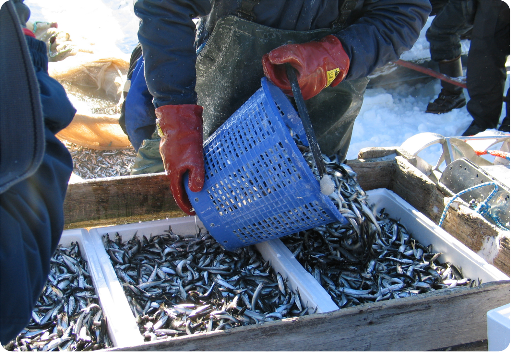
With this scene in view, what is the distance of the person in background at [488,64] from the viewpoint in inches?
206

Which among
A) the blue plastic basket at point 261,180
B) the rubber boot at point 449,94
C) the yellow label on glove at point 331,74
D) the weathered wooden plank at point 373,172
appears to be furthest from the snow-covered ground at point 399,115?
the blue plastic basket at point 261,180

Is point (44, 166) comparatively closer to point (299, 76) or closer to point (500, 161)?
point (299, 76)

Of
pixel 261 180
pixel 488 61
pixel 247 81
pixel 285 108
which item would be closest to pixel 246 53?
pixel 247 81

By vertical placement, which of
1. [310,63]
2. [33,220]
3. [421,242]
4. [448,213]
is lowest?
[421,242]

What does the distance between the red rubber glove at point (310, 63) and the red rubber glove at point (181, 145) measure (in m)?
0.48

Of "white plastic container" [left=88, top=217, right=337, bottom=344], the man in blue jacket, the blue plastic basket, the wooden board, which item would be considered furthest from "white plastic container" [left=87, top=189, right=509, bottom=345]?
the man in blue jacket

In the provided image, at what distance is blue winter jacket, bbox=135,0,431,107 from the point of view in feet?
7.25

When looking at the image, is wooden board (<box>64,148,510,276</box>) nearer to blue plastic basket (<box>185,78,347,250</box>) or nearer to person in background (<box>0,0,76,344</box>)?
blue plastic basket (<box>185,78,347,250</box>)

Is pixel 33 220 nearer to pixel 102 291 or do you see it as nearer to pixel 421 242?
pixel 102 291

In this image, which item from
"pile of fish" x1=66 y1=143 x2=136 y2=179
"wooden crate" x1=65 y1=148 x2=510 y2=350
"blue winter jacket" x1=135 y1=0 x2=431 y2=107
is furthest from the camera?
"pile of fish" x1=66 y1=143 x2=136 y2=179

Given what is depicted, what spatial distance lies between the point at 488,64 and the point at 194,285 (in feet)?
16.6

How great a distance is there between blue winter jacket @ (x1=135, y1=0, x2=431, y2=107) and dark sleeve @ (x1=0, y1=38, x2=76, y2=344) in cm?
98

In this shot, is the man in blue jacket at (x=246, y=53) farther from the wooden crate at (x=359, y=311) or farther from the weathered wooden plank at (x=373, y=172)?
the wooden crate at (x=359, y=311)

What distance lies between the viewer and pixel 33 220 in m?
1.23
